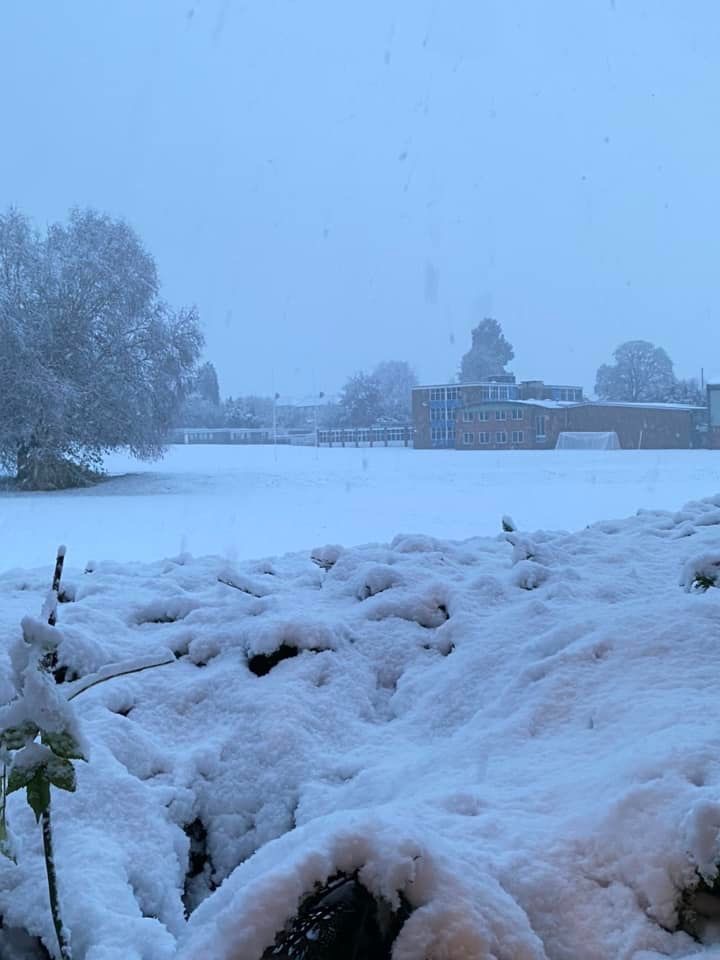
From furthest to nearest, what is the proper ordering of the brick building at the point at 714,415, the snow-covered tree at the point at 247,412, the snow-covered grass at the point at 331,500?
the snow-covered tree at the point at 247,412 → the brick building at the point at 714,415 → the snow-covered grass at the point at 331,500

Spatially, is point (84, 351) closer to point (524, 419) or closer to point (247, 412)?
point (524, 419)

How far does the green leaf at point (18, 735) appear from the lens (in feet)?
2.35

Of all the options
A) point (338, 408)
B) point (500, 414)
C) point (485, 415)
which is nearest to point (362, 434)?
point (338, 408)

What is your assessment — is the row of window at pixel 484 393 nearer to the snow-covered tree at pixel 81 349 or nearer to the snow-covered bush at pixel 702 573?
the snow-covered tree at pixel 81 349

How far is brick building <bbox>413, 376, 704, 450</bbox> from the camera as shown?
65.0ft

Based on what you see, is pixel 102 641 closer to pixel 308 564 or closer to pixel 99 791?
pixel 99 791

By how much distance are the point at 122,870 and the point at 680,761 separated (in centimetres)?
74

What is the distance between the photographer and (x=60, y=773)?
2.35 feet

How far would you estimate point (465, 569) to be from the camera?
102 inches

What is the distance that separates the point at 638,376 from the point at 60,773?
24373 millimetres

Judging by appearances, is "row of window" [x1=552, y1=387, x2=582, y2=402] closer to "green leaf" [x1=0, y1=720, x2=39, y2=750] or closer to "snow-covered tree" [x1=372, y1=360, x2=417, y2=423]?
"snow-covered tree" [x1=372, y1=360, x2=417, y2=423]

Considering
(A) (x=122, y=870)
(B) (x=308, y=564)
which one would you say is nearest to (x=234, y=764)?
(A) (x=122, y=870)

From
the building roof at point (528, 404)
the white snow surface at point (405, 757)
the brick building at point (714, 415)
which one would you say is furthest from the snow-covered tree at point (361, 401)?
the white snow surface at point (405, 757)

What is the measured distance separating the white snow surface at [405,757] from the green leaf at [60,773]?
0.14 meters
